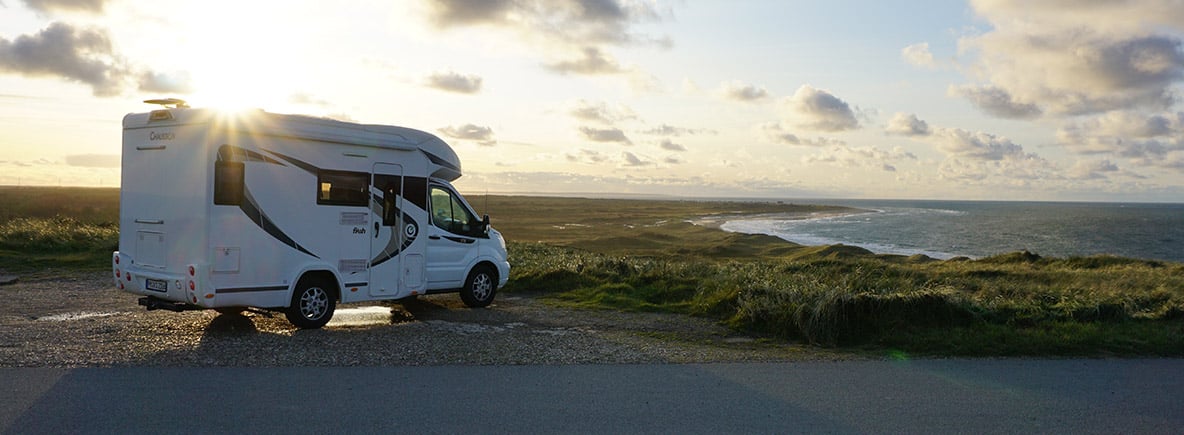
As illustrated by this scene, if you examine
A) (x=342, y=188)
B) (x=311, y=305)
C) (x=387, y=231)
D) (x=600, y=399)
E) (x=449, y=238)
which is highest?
(x=342, y=188)

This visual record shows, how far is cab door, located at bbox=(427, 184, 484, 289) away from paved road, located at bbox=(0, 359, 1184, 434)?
4572 mm

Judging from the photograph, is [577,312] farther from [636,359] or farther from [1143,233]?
[1143,233]

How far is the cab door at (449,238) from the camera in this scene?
12.7 meters

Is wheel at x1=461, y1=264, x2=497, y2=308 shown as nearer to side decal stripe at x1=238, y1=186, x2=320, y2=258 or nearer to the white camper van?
the white camper van

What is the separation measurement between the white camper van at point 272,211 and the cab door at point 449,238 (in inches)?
5.1

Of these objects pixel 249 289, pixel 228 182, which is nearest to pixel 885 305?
pixel 249 289

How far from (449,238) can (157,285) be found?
4085 millimetres

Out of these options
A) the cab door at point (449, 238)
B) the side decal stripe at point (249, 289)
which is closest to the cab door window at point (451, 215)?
the cab door at point (449, 238)

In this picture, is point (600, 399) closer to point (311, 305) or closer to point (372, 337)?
point (372, 337)

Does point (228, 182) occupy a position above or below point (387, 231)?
above

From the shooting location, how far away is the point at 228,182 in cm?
1017

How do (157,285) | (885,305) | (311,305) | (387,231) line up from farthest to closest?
(387,231), (311,305), (885,305), (157,285)

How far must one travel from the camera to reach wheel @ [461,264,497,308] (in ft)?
43.8

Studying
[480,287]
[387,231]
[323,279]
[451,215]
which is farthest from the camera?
[480,287]
